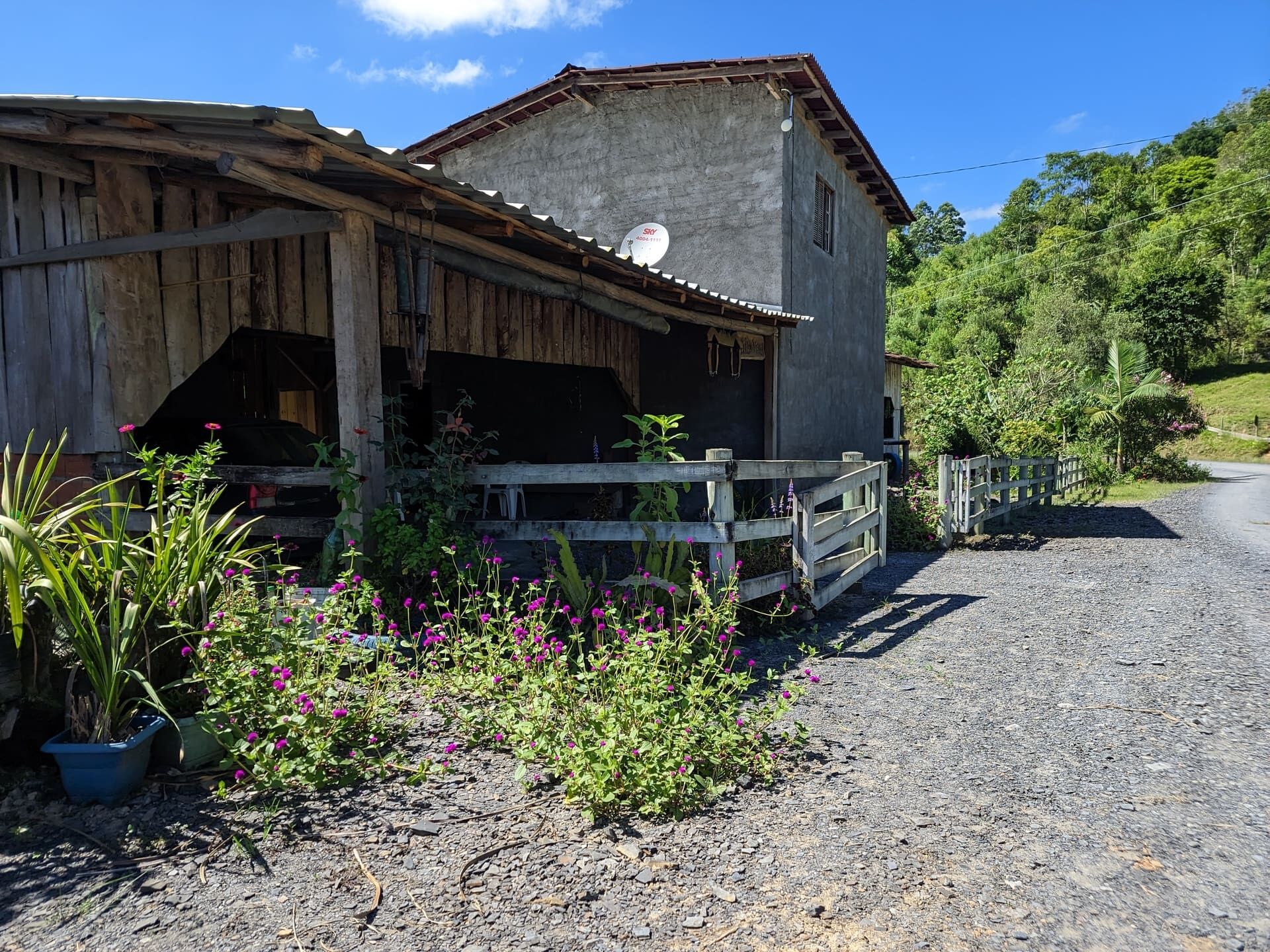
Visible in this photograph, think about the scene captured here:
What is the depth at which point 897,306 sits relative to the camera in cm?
5909

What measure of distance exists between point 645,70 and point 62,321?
8332 millimetres

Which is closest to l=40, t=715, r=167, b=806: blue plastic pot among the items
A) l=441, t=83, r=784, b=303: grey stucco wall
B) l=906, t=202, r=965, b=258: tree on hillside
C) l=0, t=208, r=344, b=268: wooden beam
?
l=0, t=208, r=344, b=268: wooden beam

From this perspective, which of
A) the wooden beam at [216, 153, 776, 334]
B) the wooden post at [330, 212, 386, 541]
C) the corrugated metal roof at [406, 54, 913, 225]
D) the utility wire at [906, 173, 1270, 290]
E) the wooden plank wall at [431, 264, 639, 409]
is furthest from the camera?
the utility wire at [906, 173, 1270, 290]

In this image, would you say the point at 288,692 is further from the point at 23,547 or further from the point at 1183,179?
the point at 1183,179

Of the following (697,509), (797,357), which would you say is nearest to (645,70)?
(797,357)

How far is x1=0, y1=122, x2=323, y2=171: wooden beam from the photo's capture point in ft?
13.0

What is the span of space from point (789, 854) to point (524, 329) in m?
5.99

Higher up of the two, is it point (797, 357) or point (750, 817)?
point (797, 357)

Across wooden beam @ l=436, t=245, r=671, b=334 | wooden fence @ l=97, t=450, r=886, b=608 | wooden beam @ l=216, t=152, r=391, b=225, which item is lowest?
wooden fence @ l=97, t=450, r=886, b=608

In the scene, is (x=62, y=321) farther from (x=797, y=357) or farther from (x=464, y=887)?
(x=797, y=357)

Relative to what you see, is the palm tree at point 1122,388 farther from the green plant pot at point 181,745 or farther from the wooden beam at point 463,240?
the green plant pot at point 181,745

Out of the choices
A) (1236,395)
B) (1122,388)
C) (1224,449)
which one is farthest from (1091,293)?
(1122,388)

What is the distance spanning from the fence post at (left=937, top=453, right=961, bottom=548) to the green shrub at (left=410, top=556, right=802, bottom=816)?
267 inches

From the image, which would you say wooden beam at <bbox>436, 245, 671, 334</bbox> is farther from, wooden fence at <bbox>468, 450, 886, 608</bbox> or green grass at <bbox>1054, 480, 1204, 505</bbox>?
green grass at <bbox>1054, 480, 1204, 505</bbox>
